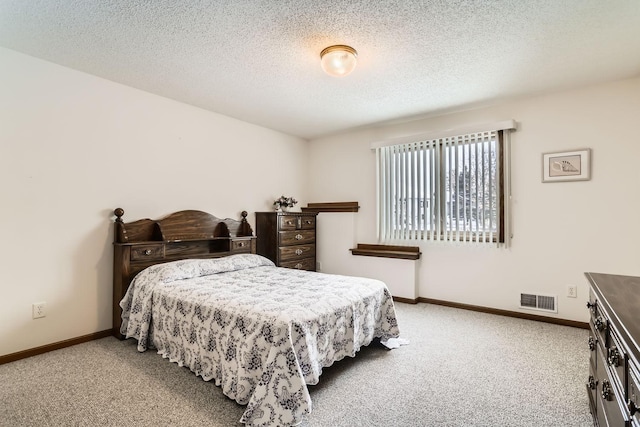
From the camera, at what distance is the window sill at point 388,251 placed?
4.09m

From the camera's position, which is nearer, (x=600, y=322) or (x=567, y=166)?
(x=600, y=322)

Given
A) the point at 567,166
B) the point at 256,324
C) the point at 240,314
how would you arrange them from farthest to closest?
1. the point at 567,166
2. the point at 240,314
3. the point at 256,324

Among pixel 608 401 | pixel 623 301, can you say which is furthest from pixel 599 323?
pixel 608 401

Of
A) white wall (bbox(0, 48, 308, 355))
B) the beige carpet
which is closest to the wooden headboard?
white wall (bbox(0, 48, 308, 355))

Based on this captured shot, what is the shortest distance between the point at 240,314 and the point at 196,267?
45.7 inches

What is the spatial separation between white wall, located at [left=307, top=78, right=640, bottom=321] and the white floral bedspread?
1.59 m

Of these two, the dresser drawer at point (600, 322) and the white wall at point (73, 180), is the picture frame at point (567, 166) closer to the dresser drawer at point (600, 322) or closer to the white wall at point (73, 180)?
the dresser drawer at point (600, 322)

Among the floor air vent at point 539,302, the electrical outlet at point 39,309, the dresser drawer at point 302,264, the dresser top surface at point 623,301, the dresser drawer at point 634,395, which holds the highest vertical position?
the dresser top surface at point 623,301

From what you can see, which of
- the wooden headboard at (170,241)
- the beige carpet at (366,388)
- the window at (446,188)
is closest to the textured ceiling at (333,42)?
the window at (446,188)

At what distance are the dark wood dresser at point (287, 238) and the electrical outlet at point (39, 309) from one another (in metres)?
2.24

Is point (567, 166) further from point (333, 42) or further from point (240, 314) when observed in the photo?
point (240, 314)

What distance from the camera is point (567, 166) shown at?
3.19m

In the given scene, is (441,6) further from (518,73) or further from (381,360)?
(381,360)

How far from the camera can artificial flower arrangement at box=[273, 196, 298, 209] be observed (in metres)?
4.58
